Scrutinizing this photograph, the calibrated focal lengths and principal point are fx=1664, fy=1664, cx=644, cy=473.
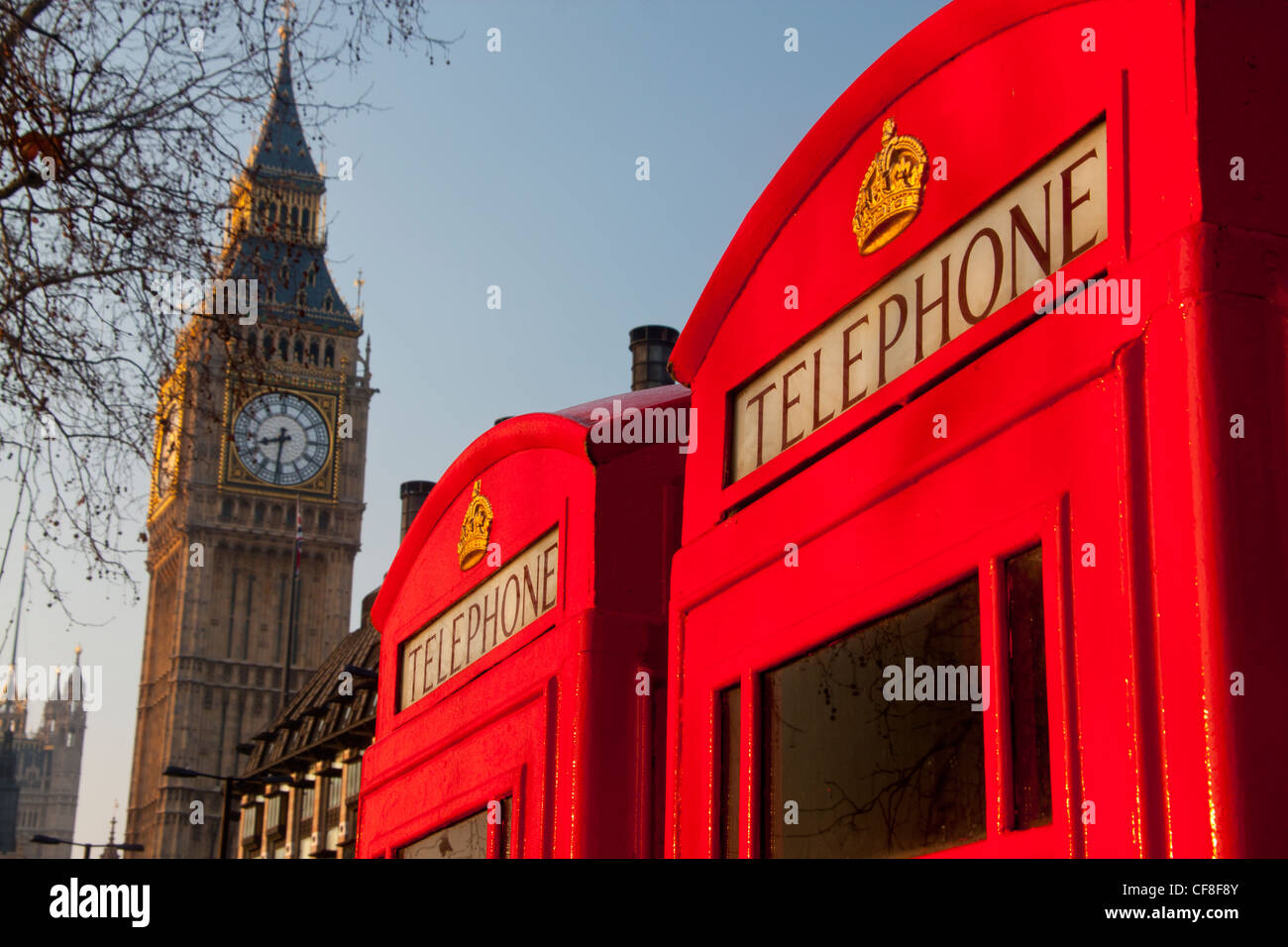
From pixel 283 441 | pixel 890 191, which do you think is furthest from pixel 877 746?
pixel 283 441

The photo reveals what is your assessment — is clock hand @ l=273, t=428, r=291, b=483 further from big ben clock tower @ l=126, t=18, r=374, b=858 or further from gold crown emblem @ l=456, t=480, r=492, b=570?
gold crown emblem @ l=456, t=480, r=492, b=570

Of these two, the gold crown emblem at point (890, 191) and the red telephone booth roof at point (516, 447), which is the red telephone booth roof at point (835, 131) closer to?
the gold crown emblem at point (890, 191)

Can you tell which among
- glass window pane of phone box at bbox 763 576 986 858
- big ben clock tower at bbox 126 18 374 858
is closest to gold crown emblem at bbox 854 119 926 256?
glass window pane of phone box at bbox 763 576 986 858

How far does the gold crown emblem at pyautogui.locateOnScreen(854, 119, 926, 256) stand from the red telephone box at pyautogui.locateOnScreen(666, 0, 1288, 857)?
1 centimetres

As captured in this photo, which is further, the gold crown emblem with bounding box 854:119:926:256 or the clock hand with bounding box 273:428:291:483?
the clock hand with bounding box 273:428:291:483

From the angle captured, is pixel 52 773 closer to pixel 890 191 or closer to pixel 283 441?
pixel 283 441

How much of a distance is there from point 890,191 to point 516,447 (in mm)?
2531

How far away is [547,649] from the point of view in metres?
5.30

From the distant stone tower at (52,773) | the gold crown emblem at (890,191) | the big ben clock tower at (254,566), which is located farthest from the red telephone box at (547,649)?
the distant stone tower at (52,773)

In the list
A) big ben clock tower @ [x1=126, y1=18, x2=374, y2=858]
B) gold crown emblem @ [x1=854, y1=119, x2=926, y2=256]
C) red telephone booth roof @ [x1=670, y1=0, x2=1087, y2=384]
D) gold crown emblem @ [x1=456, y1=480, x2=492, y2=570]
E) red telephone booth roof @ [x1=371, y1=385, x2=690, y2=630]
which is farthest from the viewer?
big ben clock tower @ [x1=126, y1=18, x2=374, y2=858]

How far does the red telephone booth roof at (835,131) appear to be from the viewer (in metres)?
3.51

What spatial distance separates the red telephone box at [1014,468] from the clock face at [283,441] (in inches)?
2750

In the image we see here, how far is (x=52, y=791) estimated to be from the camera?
17775 centimetres

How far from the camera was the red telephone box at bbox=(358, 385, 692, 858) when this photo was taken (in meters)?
5.02
